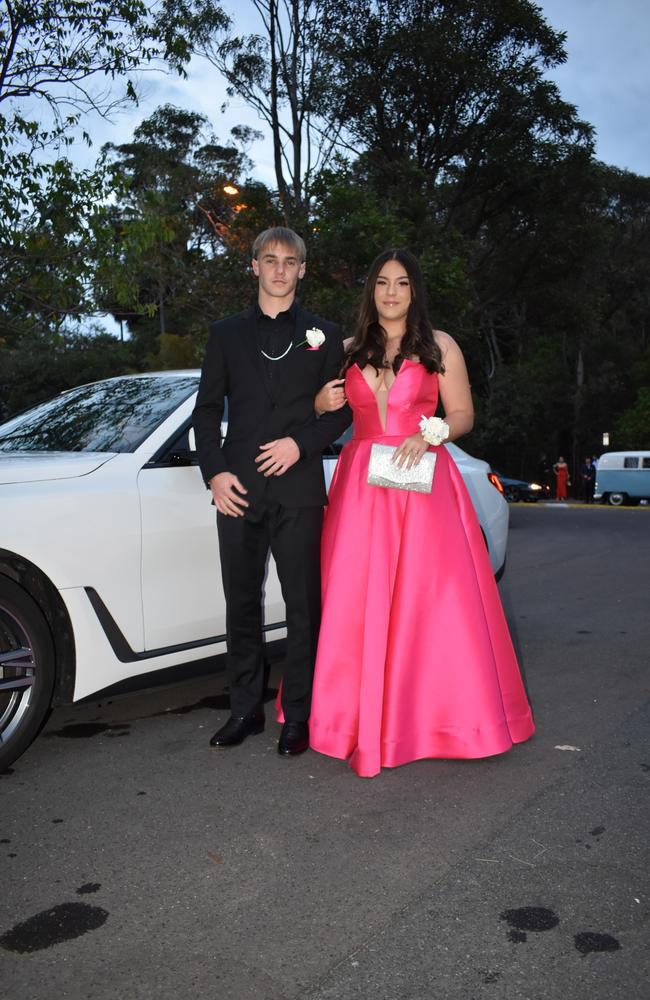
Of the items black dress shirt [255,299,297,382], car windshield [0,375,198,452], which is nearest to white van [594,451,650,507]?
car windshield [0,375,198,452]

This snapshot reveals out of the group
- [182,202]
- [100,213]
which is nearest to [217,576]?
[100,213]

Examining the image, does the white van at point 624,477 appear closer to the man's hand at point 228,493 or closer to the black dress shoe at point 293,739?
the black dress shoe at point 293,739

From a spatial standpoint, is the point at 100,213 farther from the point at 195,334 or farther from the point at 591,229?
the point at 591,229

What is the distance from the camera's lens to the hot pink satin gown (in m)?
3.59

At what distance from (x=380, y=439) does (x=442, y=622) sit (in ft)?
2.63

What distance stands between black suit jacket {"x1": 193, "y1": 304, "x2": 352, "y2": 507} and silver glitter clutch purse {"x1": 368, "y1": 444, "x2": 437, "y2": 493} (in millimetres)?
222

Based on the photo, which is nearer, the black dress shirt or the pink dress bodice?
the black dress shirt

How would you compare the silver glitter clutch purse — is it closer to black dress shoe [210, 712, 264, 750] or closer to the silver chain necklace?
the silver chain necklace

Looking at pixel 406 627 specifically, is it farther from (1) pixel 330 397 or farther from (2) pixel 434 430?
(1) pixel 330 397

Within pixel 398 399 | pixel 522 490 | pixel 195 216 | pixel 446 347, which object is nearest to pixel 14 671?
pixel 398 399

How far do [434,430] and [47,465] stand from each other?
5.05 feet

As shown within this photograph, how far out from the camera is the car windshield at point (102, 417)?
4.11 metres

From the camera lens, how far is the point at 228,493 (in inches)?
142

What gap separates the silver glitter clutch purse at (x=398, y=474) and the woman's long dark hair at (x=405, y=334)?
425mm
